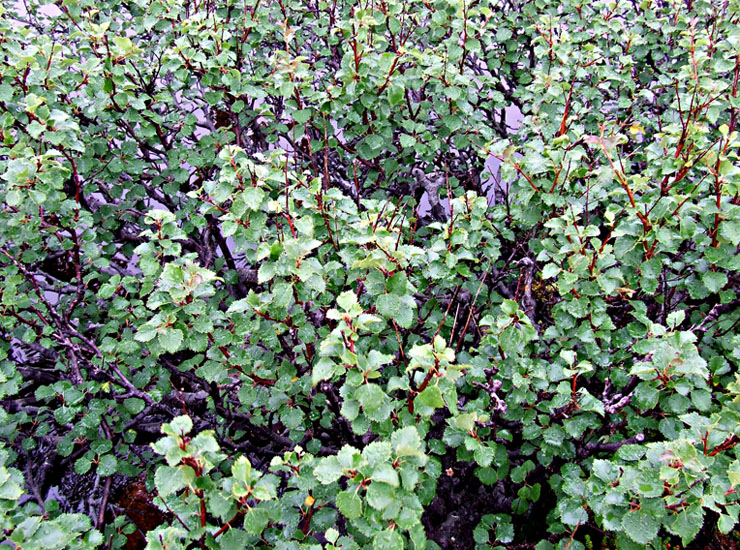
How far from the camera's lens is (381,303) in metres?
1.92

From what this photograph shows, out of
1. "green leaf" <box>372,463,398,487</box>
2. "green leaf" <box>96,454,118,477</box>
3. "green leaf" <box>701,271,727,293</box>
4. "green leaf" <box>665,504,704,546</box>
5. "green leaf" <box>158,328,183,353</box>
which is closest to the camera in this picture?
"green leaf" <box>372,463,398,487</box>

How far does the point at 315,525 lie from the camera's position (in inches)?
75.8

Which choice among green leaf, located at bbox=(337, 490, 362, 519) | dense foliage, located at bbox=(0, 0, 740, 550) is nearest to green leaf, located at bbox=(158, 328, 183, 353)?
dense foliage, located at bbox=(0, 0, 740, 550)

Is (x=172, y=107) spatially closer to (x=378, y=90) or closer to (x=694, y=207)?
(x=378, y=90)

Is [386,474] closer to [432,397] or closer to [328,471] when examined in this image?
[328,471]

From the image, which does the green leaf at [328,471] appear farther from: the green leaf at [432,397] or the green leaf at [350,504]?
the green leaf at [432,397]

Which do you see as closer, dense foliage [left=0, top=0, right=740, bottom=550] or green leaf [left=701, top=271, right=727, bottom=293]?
dense foliage [left=0, top=0, right=740, bottom=550]

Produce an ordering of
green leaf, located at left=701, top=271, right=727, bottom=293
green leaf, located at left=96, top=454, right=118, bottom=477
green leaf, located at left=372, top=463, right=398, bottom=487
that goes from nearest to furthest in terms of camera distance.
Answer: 1. green leaf, located at left=372, top=463, right=398, bottom=487
2. green leaf, located at left=701, top=271, right=727, bottom=293
3. green leaf, located at left=96, top=454, right=118, bottom=477

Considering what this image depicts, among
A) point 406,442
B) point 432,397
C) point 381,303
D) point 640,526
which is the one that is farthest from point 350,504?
point 640,526

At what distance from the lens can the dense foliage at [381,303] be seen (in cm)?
Result: 173

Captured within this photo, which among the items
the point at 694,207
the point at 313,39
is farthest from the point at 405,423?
the point at 313,39

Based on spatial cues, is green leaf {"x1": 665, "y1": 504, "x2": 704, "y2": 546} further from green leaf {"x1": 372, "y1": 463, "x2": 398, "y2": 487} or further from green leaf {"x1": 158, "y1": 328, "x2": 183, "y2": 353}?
green leaf {"x1": 158, "y1": 328, "x2": 183, "y2": 353}

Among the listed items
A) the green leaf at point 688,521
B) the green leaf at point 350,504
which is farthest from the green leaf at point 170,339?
the green leaf at point 688,521

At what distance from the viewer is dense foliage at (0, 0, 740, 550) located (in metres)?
1.73
